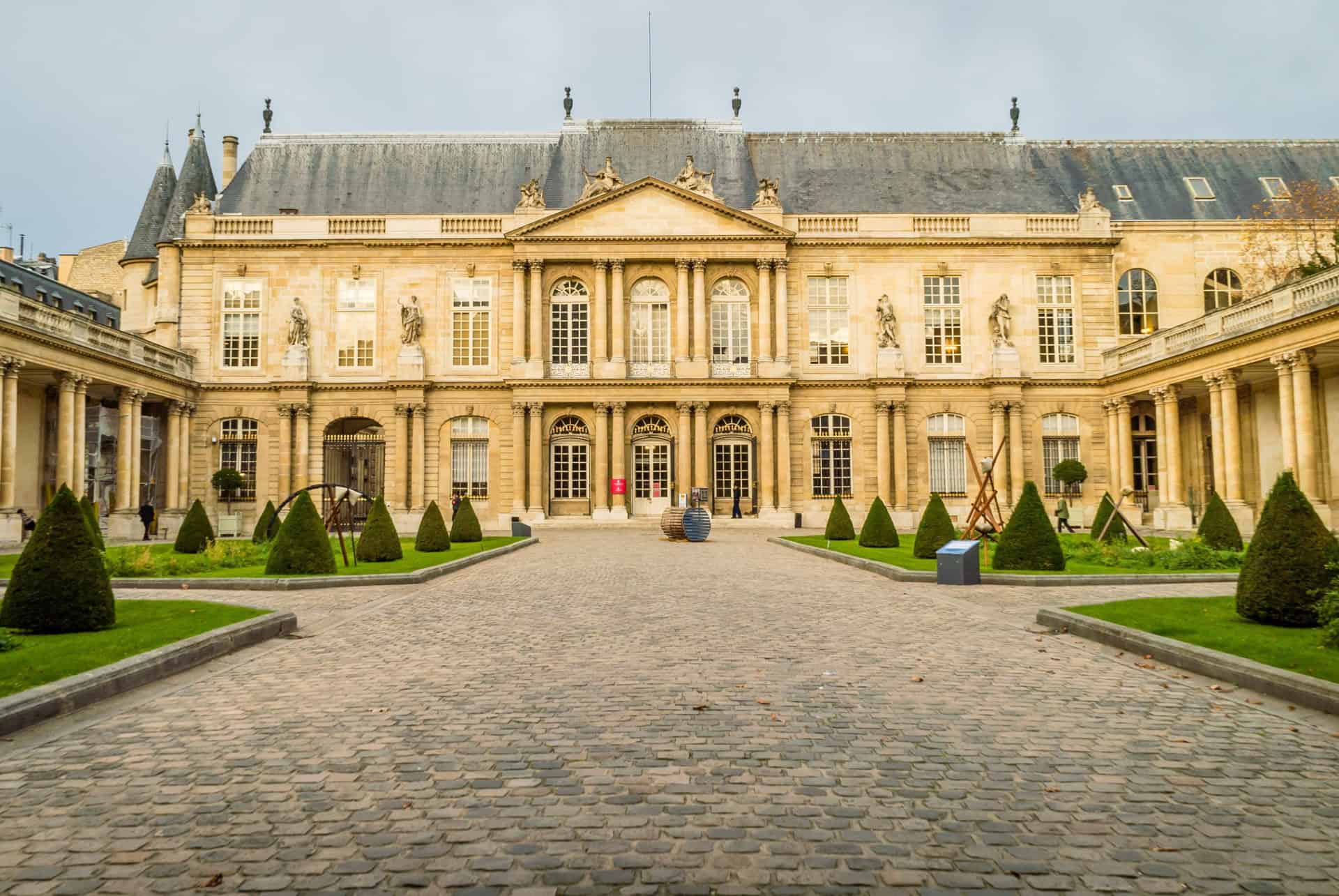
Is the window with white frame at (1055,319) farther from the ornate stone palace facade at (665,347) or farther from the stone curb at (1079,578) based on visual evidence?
the stone curb at (1079,578)

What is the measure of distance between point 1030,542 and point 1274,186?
33325 millimetres

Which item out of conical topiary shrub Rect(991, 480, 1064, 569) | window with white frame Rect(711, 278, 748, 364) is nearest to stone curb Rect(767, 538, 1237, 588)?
conical topiary shrub Rect(991, 480, 1064, 569)

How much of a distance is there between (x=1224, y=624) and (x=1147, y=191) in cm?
3619

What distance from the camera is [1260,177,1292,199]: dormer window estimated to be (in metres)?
37.2

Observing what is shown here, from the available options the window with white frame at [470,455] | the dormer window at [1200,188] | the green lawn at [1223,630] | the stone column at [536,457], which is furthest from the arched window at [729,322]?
the green lawn at [1223,630]

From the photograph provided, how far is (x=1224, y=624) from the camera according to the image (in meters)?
9.20

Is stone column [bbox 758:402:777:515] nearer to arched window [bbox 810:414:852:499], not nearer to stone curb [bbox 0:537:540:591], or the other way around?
arched window [bbox 810:414:852:499]

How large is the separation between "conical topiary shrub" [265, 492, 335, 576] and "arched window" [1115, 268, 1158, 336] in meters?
33.5

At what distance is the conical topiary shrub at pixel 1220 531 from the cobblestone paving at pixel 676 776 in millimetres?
12121

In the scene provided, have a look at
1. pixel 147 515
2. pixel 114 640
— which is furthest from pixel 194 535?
pixel 114 640

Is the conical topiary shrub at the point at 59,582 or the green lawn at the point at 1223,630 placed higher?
the conical topiary shrub at the point at 59,582

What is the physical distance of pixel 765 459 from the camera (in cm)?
3553

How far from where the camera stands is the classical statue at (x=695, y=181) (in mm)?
36125

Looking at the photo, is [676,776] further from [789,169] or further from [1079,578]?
[789,169]
